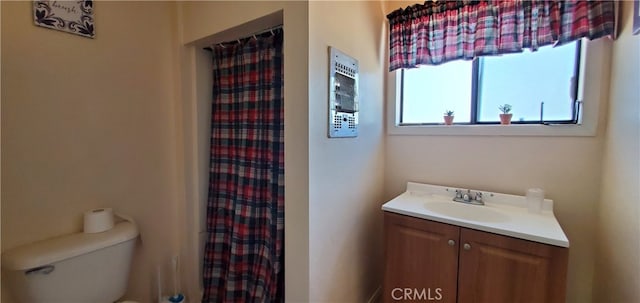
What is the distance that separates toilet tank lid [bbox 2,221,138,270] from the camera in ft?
3.54

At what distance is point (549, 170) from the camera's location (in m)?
1.49

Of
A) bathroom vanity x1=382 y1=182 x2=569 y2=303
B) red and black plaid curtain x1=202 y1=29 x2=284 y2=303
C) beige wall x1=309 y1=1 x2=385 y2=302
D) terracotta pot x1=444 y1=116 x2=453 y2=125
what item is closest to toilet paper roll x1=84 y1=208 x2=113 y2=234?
red and black plaid curtain x1=202 y1=29 x2=284 y2=303

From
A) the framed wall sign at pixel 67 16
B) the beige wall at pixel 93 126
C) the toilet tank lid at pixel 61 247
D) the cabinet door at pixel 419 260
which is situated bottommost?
the cabinet door at pixel 419 260

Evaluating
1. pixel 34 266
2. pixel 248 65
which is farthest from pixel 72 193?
pixel 248 65

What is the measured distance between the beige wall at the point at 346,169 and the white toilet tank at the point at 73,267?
1.01 m

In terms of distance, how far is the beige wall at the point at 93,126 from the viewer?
114cm

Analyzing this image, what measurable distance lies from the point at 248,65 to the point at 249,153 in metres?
0.52

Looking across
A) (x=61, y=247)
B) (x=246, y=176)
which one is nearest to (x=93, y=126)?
(x=61, y=247)

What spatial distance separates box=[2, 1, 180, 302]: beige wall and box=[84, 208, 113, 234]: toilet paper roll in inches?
3.6

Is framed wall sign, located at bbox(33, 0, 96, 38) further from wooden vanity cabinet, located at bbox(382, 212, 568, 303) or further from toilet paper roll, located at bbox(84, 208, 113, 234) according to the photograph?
wooden vanity cabinet, located at bbox(382, 212, 568, 303)

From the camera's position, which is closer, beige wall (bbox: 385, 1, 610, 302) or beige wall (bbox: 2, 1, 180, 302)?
beige wall (bbox: 2, 1, 180, 302)

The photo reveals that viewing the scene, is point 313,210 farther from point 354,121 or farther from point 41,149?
point 41,149

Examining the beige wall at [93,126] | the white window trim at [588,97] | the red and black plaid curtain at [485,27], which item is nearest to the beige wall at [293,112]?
the beige wall at [93,126]

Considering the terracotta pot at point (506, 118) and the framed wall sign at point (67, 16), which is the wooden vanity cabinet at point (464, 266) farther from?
the framed wall sign at point (67, 16)
